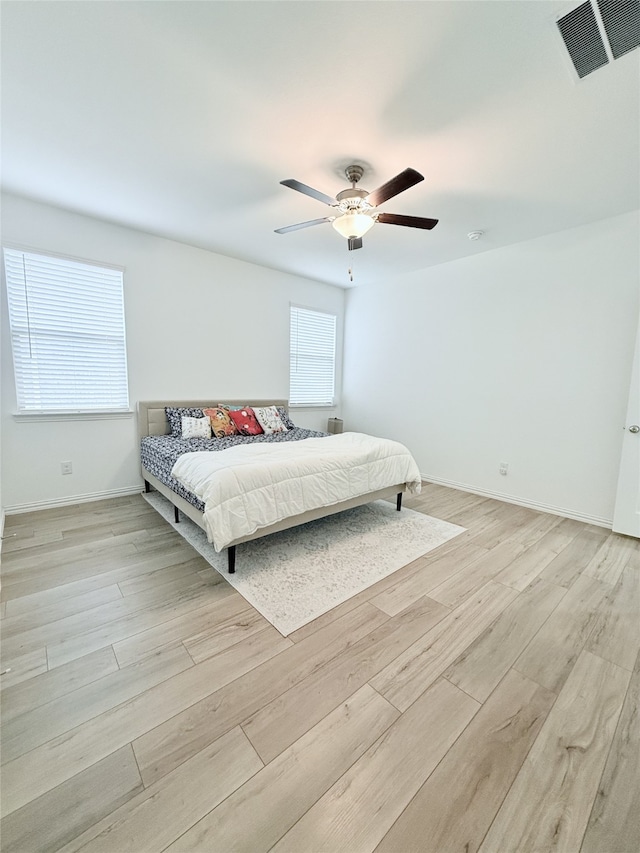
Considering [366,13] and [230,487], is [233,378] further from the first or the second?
[366,13]

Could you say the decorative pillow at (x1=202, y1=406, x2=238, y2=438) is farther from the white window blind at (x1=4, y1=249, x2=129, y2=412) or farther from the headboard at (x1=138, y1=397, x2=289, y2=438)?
the white window blind at (x1=4, y1=249, x2=129, y2=412)

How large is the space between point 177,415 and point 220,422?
471 millimetres

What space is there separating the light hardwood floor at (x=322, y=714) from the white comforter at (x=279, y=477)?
0.48 meters

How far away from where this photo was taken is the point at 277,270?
4590 millimetres

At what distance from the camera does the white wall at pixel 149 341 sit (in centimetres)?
301

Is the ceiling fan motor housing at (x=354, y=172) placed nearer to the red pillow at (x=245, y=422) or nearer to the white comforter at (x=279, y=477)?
the white comforter at (x=279, y=477)

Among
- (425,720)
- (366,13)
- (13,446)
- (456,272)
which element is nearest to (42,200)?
(13,446)

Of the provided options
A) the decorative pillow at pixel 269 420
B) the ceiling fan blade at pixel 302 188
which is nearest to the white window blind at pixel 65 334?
the decorative pillow at pixel 269 420

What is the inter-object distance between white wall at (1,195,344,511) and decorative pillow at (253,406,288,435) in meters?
0.50

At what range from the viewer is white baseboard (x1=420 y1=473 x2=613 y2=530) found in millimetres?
3141

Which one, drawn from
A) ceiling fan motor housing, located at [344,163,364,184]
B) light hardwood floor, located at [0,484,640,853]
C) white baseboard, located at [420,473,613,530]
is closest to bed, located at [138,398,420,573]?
light hardwood floor, located at [0,484,640,853]

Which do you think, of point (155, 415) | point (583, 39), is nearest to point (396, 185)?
point (583, 39)

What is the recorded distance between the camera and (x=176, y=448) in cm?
301

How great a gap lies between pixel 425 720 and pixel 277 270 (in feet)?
15.6
